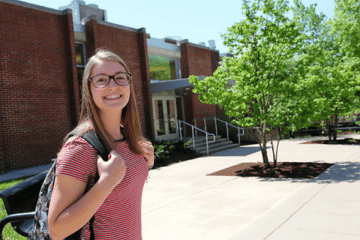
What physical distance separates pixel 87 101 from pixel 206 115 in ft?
61.3

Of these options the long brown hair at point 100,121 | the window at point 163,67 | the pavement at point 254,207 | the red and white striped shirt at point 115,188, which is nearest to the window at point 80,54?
the window at point 163,67

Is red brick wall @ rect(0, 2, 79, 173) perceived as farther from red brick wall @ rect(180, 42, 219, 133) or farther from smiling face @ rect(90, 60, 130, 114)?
smiling face @ rect(90, 60, 130, 114)

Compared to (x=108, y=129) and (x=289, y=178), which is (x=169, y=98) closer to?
(x=289, y=178)

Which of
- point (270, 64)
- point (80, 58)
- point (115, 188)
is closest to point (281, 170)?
point (270, 64)

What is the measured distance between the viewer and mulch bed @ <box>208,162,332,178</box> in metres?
7.81

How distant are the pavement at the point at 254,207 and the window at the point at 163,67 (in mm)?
10241

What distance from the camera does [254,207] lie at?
523 centimetres

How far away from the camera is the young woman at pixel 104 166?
1.15m

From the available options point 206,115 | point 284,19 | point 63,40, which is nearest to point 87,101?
point 284,19

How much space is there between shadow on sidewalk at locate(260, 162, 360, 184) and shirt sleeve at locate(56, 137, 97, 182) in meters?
6.56

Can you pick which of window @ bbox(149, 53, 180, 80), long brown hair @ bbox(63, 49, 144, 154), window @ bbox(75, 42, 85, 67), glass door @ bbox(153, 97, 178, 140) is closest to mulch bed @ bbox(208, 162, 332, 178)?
long brown hair @ bbox(63, 49, 144, 154)

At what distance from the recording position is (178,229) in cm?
441

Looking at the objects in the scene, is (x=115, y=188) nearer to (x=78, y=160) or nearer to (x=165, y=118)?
(x=78, y=160)

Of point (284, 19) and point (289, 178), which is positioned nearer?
point (289, 178)
